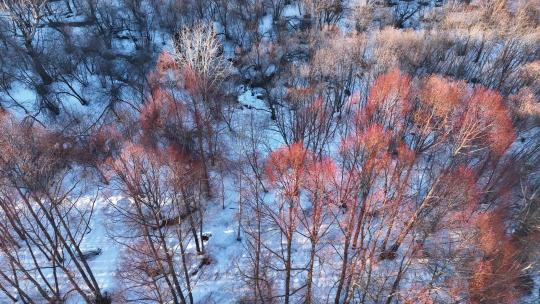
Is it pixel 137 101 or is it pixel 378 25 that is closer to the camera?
pixel 137 101

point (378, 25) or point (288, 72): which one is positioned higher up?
point (378, 25)

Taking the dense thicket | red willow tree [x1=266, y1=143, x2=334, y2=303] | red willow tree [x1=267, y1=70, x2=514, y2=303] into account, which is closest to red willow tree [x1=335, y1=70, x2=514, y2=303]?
red willow tree [x1=267, y1=70, x2=514, y2=303]

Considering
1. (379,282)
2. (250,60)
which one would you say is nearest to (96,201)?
(250,60)

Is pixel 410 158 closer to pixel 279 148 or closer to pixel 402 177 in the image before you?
pixel 402 177

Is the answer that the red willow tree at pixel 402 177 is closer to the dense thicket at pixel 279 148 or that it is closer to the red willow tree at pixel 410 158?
the red willow tree at pixel 410 158

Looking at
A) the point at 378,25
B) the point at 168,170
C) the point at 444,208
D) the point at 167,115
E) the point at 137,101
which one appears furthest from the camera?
the point at 378,25

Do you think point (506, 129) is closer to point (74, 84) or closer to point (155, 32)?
point (155, 32)

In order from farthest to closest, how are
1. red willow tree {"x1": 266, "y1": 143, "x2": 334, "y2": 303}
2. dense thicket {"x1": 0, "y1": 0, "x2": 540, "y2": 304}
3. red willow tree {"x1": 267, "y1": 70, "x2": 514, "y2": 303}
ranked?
red willow tree {"x1": 266, "y1": 143, "x2": 334, "y2": 303} < red willow tree {"x1": 267, "y1": 70, "x2": 514, "y2": 303} < dense thicket {"x1": 0, "y1": 0, "x2": 540, "y2": 304}

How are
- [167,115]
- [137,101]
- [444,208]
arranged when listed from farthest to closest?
1. [137,101]
2. [167,115]
3. [444,208]

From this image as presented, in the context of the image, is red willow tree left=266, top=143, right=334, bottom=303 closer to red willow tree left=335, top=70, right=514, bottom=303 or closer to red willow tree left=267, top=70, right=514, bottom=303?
red willow tree left=267, top=70, right=514, bottom=303

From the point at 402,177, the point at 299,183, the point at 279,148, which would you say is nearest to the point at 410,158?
the point at 402,177

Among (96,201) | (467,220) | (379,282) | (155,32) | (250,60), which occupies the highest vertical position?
(155,32)
